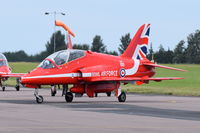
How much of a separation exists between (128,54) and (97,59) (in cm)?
351

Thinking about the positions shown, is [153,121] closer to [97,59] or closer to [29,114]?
[29,114]

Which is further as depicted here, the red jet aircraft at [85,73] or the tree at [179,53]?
the tree at [179,53]

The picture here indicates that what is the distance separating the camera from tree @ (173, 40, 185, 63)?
540ft

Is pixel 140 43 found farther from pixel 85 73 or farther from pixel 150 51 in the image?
pixel 150 51

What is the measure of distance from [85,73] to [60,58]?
144cm

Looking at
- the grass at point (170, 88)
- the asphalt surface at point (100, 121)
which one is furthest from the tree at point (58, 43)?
the asphalt surface at point (100, 121)

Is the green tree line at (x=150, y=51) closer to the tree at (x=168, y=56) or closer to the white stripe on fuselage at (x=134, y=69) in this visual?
the tree at (x=168, y=56)

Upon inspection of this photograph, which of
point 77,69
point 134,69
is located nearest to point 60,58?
point 77,69

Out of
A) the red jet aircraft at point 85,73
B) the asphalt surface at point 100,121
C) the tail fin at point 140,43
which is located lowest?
the asphalt surface at point 100,121

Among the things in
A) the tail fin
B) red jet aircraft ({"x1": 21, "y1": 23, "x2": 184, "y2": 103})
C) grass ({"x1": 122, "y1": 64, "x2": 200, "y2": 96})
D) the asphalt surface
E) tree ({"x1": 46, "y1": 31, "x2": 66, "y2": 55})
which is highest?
tree ({"x1": 46, "y1": 31, "x2": 66, "y2": 55})

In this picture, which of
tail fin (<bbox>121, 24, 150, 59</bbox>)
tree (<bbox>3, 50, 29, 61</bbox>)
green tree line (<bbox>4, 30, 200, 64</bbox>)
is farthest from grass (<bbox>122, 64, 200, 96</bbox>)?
tree (<bbox>3, 50, 29, 61</bbox>)

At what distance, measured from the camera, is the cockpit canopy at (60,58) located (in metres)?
29.1

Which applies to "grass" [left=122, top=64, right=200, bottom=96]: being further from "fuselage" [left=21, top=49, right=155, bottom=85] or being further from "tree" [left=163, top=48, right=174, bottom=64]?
"tree" [left=163, top=48, right=174, bottom=64]

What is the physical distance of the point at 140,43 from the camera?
1366 inches
